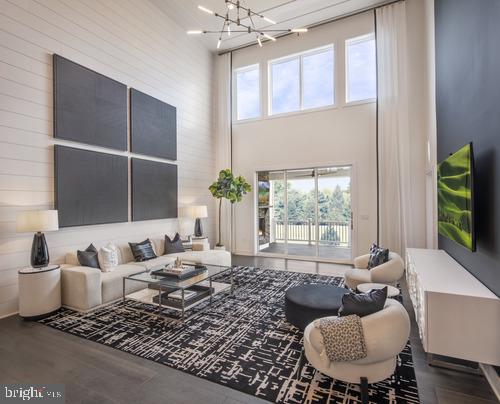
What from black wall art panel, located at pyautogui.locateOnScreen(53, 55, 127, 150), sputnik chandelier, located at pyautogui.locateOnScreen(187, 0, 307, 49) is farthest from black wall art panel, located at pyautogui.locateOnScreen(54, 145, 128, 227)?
sputnik chandelier, located at pyautogui.locateOnScreen(187, 0, 307, 49)

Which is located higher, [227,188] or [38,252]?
[227,188]

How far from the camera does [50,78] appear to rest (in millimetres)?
4039

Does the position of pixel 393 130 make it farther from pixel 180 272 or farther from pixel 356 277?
pixel 180 272

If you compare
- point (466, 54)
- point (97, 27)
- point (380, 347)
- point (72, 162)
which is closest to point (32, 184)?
point (72, 162)

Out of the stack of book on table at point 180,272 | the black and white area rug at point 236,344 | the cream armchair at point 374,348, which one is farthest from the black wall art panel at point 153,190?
the cream armchair at point 374,348

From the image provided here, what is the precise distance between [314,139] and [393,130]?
177 centimetres

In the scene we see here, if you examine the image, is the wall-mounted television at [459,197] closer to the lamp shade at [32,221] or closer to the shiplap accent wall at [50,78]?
the lamp shade at [32,221]

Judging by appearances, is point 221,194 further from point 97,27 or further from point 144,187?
point 97,27

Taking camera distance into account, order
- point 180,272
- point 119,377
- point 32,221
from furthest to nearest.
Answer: point 180,272 → point 32,221 → point 119,377

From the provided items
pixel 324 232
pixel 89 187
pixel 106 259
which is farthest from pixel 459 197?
pixel 89 187

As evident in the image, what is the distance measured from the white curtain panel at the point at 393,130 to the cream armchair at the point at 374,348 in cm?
445

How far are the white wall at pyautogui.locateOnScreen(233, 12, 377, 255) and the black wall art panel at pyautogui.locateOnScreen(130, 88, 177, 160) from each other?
7.00 ft

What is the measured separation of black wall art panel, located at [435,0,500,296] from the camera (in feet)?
7.00

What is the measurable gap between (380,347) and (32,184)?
4.60 m
